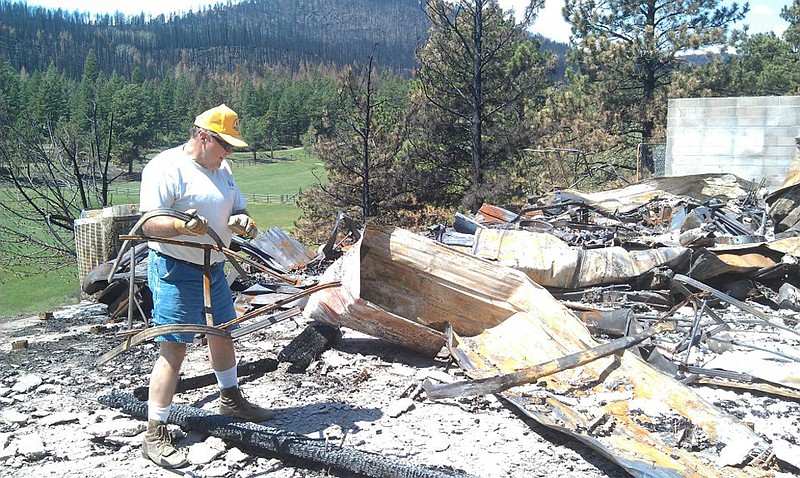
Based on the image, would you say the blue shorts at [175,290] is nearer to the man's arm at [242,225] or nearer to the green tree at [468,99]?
the man's arm at [242,225]

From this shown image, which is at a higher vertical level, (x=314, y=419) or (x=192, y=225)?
(x=192, y=225)

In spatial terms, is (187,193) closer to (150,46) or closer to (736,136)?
(736,136)

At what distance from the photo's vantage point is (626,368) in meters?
4.04

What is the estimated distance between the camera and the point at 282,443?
330cm

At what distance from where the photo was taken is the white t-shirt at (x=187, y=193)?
325 cm

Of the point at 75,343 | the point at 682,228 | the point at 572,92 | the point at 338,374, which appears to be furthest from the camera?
the point at 572,92

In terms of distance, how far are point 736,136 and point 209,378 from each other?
474 inches

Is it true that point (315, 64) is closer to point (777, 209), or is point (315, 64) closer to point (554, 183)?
point (554, 183)

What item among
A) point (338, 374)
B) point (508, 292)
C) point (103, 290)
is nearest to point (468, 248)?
point (508, 292)

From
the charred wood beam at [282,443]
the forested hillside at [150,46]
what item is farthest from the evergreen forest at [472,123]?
the forested hillside at [150,46]

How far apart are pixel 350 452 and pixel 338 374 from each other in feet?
4.39

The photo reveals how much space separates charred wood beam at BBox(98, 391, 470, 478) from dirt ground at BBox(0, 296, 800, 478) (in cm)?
5

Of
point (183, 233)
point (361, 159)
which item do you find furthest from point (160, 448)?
point (361, 159)

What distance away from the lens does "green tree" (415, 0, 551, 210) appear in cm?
1925
